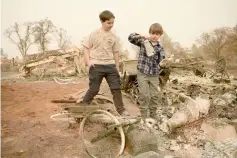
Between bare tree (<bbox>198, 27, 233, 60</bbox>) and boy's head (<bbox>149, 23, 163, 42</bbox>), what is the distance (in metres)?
27.1

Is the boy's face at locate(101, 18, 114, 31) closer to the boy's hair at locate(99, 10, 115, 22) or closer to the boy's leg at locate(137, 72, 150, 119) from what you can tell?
the boy's hair at locate(99, 10, 115, 22)

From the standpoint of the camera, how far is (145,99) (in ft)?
16.3

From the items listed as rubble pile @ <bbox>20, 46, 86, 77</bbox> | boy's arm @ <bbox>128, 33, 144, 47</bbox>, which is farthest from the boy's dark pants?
rubble pile @ <bbox>20, 46, 86, 77</bbox>

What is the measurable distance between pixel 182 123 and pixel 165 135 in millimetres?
542

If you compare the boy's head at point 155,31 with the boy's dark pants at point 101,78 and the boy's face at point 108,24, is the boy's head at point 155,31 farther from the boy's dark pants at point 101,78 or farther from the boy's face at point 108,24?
the boy's dark pants at point 101,78

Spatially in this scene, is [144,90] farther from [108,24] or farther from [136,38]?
[108,24]

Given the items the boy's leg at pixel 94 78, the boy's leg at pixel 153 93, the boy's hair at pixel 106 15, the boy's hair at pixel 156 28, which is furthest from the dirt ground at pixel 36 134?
the boy's hair at pixel 156 28

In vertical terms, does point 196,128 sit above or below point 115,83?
below

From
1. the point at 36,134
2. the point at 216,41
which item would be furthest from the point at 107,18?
the point at 216,41

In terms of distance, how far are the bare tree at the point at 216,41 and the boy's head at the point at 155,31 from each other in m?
27.1

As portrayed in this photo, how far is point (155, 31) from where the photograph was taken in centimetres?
465

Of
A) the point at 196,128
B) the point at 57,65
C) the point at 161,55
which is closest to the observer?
the point at 161,55

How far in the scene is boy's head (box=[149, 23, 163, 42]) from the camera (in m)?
4.61

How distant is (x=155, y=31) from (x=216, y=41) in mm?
32477
